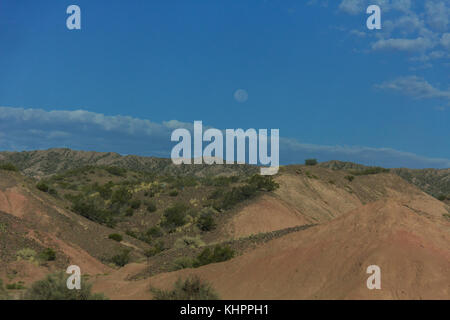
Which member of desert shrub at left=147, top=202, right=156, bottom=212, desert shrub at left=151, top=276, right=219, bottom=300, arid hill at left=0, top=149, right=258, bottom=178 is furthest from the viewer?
arid hill at left=0, top=149, right=258, bottom=178

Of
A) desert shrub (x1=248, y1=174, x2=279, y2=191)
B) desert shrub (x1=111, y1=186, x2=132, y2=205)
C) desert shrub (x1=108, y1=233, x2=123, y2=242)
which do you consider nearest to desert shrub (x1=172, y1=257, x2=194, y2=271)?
desert shrub (x1=108, y1=233, x2=123, y2=242)

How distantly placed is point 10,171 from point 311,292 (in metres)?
39.6

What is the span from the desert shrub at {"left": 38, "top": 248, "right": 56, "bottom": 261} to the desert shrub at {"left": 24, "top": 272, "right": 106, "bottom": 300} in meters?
15.0

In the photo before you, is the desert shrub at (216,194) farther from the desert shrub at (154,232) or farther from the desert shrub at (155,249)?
the desert shrub at (155,249)

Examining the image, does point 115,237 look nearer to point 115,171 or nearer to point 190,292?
point 190,292

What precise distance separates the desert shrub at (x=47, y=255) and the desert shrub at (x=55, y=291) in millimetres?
14965

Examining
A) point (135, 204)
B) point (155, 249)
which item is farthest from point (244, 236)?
point (135, 204)

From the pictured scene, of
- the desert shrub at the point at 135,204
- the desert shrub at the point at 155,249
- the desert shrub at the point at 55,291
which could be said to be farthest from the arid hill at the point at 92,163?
the desert shrub at the point at 55,291

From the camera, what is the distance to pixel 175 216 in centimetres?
4666

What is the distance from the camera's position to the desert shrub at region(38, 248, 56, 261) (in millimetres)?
29234

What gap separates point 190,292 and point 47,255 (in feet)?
57.2

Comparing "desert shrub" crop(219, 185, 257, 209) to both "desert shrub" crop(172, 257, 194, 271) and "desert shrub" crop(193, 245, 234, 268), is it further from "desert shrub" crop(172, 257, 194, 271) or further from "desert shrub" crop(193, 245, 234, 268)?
"desert shrub" crop(193, 245, 234, 268)

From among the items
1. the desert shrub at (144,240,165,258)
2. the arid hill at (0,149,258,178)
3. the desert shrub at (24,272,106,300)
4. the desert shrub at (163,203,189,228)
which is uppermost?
the arid hill at (0,149,258,178)

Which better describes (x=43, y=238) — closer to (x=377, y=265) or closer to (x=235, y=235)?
(x=235, y=235)
